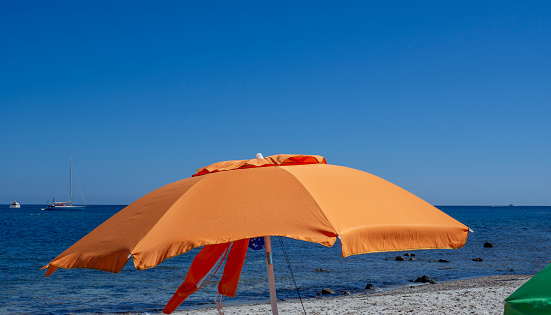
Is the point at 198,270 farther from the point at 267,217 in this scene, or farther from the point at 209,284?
the point at 209,284

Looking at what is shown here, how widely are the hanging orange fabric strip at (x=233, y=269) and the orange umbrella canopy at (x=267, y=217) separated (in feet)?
4.48

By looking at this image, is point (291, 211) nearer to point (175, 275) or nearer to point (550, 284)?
point (550, 284)

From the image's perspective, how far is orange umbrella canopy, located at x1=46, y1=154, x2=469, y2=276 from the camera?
3.38 meters

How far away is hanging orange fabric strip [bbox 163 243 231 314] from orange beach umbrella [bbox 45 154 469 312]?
3.68ft

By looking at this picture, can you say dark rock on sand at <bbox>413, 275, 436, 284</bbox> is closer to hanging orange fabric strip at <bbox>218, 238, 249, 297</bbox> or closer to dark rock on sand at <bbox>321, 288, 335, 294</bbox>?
dark rock on sand at <bbox>321, 288, 335, 294</bbox>

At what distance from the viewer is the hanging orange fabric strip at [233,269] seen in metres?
5.37

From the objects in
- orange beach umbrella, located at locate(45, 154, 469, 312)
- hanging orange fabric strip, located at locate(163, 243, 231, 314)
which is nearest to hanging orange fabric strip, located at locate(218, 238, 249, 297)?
hanging orange fabric strip, located at locate(163, 243, 231, 314)

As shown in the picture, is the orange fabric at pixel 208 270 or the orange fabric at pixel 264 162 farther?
the orange fabric at pixel 208 270

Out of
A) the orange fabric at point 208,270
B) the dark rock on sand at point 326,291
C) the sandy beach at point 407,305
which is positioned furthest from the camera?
the dark rock on sand at point 326,291

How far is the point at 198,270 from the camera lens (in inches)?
205

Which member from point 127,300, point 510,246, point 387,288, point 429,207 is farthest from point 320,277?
point 510,246

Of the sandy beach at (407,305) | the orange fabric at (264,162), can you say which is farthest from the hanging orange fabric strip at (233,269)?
the sandy beach at (407,305)

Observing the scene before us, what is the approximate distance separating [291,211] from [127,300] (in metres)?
15.5

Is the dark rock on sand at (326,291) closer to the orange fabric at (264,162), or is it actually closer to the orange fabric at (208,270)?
the orange fabric at (208,270)
